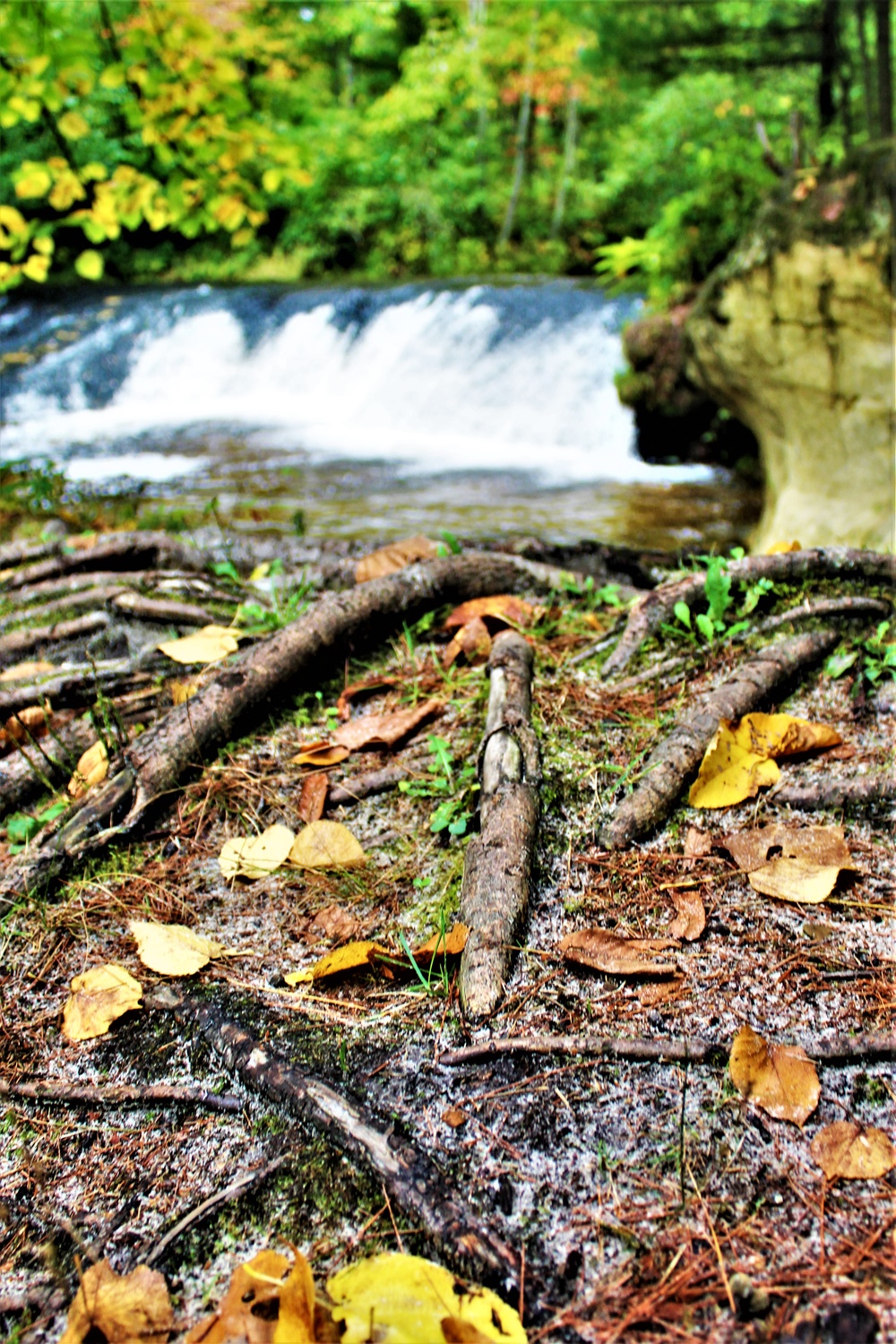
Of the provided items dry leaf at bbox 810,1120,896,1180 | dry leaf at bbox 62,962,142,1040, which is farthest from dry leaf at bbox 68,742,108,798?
dry leaf at bbox 810,1120,896,1180

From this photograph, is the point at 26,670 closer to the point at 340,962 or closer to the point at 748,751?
the point at 340,962

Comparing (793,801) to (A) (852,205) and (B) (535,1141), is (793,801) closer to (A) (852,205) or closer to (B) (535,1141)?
(B) (535,1141)

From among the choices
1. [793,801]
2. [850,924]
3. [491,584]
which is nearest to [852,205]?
[491,584]

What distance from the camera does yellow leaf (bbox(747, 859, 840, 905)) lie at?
155cm

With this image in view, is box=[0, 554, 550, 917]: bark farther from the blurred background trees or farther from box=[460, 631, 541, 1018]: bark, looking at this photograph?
the blurred background trees

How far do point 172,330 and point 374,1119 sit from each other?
15988 millimetres

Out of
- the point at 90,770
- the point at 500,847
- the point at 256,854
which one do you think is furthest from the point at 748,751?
the point at 90,770

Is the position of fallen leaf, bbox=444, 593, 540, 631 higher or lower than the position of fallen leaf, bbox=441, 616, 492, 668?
higher

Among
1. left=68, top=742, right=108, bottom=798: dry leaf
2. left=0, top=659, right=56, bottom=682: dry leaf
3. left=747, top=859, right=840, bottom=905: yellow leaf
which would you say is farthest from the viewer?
left=0, top=659, right=56, bottom=682: dry leaf

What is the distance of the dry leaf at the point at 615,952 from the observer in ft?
4.66

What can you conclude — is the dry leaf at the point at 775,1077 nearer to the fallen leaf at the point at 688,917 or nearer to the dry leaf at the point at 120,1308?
the fallen leaf at the point at 688,917

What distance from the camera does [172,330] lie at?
14602 millimetres

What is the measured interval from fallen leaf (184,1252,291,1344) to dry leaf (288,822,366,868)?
0.86 meters

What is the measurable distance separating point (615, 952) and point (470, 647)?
1.26 m
